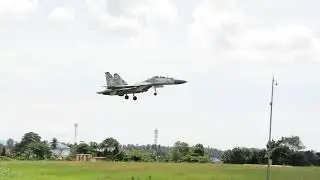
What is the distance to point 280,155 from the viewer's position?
563 ft

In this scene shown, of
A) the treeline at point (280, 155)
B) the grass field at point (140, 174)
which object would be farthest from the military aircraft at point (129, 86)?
the treeline at point (280, 155)

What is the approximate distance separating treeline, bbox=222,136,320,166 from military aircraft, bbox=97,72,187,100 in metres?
106

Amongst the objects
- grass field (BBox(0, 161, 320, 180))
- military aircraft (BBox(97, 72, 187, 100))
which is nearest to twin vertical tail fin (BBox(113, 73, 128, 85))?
military aircraft (BBox(97, 72, 187, 100))

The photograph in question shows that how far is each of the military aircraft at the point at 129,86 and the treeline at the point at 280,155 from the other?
106322 mm

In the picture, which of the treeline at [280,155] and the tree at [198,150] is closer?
the treeline at [280,155]

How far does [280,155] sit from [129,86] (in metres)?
120

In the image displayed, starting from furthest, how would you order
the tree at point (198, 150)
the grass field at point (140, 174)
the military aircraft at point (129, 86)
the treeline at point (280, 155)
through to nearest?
the tree at point (198, 150) → the treeline at point (280, 155) → the grass field at point (140, 174) → the military aircraft at point (129, 86)

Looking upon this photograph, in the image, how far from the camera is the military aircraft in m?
56.8

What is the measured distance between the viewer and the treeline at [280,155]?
170 m

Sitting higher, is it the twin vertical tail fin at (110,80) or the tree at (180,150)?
the twin vertical tail fin at (110,80)

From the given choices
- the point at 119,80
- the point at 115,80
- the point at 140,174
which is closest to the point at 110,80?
the point at 115,80

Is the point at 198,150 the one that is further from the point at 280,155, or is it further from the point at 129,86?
the point at 129,86

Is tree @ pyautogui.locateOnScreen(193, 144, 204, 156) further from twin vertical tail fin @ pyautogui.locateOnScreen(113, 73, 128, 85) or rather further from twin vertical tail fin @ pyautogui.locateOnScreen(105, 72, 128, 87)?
twin vertical tail fin @ pyautogui.locateOnScreen(113, 73, 128, 85)

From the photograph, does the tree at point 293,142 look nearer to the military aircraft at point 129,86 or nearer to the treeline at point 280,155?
the treeline at point 280,155
